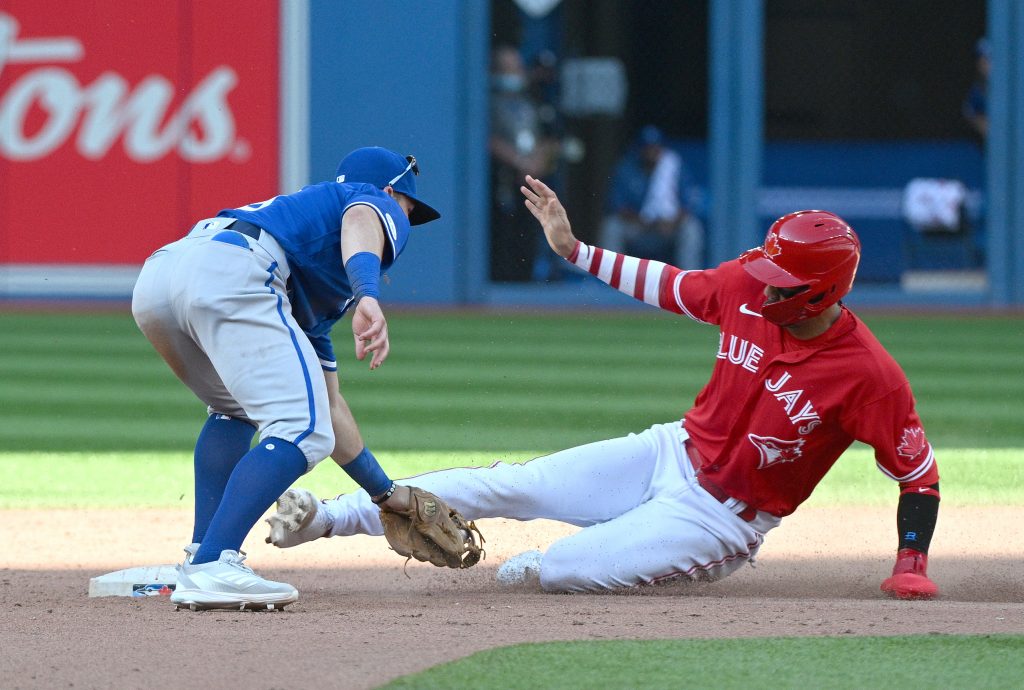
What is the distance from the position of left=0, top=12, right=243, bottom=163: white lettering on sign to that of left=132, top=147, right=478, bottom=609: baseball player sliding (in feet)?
34.8

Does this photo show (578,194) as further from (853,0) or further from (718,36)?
(853,0)

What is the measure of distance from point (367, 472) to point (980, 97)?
1259 cm

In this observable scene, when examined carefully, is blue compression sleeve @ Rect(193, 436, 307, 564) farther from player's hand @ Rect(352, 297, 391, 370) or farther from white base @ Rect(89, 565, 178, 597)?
white base @ Rect(89, 565, 178, 597)

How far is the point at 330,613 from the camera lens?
12.6 feet

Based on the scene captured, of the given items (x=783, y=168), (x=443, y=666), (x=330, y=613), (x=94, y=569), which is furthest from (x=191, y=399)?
(x=783, y=168)

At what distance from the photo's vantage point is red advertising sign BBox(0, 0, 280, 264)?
14219 mm

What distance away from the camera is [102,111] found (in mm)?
14344

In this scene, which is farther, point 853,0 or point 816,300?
point 853,0

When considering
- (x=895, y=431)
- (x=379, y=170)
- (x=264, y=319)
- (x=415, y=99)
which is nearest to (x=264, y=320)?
(x=264, y=319)

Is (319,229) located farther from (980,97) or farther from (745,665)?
(980,97)

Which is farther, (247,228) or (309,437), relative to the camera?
(247,228)

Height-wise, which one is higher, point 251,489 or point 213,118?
point 213,118

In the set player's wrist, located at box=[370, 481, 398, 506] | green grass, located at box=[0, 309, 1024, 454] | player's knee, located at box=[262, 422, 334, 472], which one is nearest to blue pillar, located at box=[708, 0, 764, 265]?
green grass, located at box=[0, 309, 1024, 454]

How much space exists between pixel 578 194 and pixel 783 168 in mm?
2830
